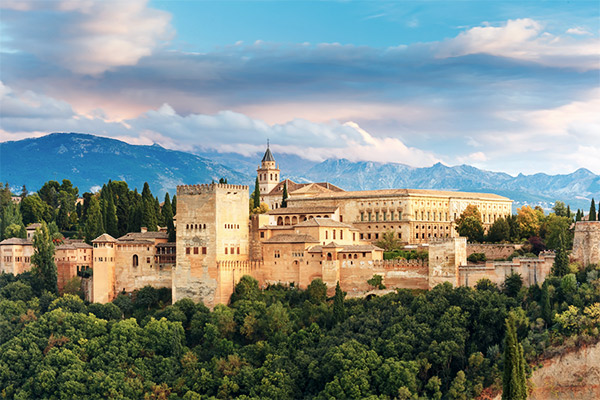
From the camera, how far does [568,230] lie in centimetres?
5525

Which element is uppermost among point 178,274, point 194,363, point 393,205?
point 393,205

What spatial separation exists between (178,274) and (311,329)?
10168 millimetres

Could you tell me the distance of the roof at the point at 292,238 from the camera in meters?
51.6

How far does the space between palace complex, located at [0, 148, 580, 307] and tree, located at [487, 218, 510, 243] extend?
958 centimetres

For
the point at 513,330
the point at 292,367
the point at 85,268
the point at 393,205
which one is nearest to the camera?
the point at 513,330

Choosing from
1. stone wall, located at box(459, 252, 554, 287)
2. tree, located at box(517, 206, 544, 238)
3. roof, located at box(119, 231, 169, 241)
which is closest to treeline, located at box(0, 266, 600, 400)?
stone wall, located at box(459, 252, 554, 287)

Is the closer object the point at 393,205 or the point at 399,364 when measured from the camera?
the point at 399,364

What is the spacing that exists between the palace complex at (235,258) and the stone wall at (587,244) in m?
0.30

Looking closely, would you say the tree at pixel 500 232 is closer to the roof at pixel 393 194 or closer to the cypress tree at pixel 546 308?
the roof at pixel 393 194

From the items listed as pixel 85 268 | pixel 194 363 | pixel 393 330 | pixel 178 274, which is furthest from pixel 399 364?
pixel 85 268

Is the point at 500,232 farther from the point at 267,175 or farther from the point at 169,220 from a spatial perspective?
the point at 267,175

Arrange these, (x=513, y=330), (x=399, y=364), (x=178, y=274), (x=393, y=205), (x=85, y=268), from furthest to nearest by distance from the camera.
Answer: (x=393, y=205), (x=85, y=268), (x=178, y=274), (x=399, y=364), (x=513, y=330)

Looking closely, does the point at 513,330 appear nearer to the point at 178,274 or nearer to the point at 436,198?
Answer: the point at 178,274

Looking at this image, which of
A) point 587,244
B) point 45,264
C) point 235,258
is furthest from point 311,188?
point 587,244
